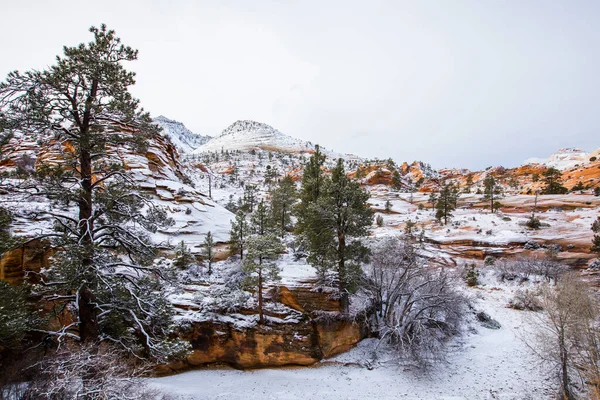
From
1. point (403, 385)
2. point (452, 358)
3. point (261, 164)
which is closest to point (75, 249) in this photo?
point (403, 385)

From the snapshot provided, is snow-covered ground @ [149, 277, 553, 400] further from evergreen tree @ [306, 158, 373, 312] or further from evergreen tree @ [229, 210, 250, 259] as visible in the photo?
evergreen tree @ [229, 210, 250, 259]

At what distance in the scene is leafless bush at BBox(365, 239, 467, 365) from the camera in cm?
1625

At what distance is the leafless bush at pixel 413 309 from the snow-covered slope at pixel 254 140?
116 m

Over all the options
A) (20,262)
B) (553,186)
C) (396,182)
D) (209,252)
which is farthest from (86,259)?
(396,182)

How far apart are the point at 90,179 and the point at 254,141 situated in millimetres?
144700

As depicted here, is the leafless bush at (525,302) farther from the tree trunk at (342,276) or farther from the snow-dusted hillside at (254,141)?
the snow-dusted hillside at (254,141)

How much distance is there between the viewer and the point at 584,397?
13016 mm

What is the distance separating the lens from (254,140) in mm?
148750

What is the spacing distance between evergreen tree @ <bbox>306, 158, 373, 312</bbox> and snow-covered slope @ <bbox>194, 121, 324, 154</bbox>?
11457 centimetres

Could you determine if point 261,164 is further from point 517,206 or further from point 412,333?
point 412,333

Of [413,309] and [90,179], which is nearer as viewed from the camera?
[90,179]

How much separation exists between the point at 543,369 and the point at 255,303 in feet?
56.7

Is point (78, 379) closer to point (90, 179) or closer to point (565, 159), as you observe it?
point (90, 179)

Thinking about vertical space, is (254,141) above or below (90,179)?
above
